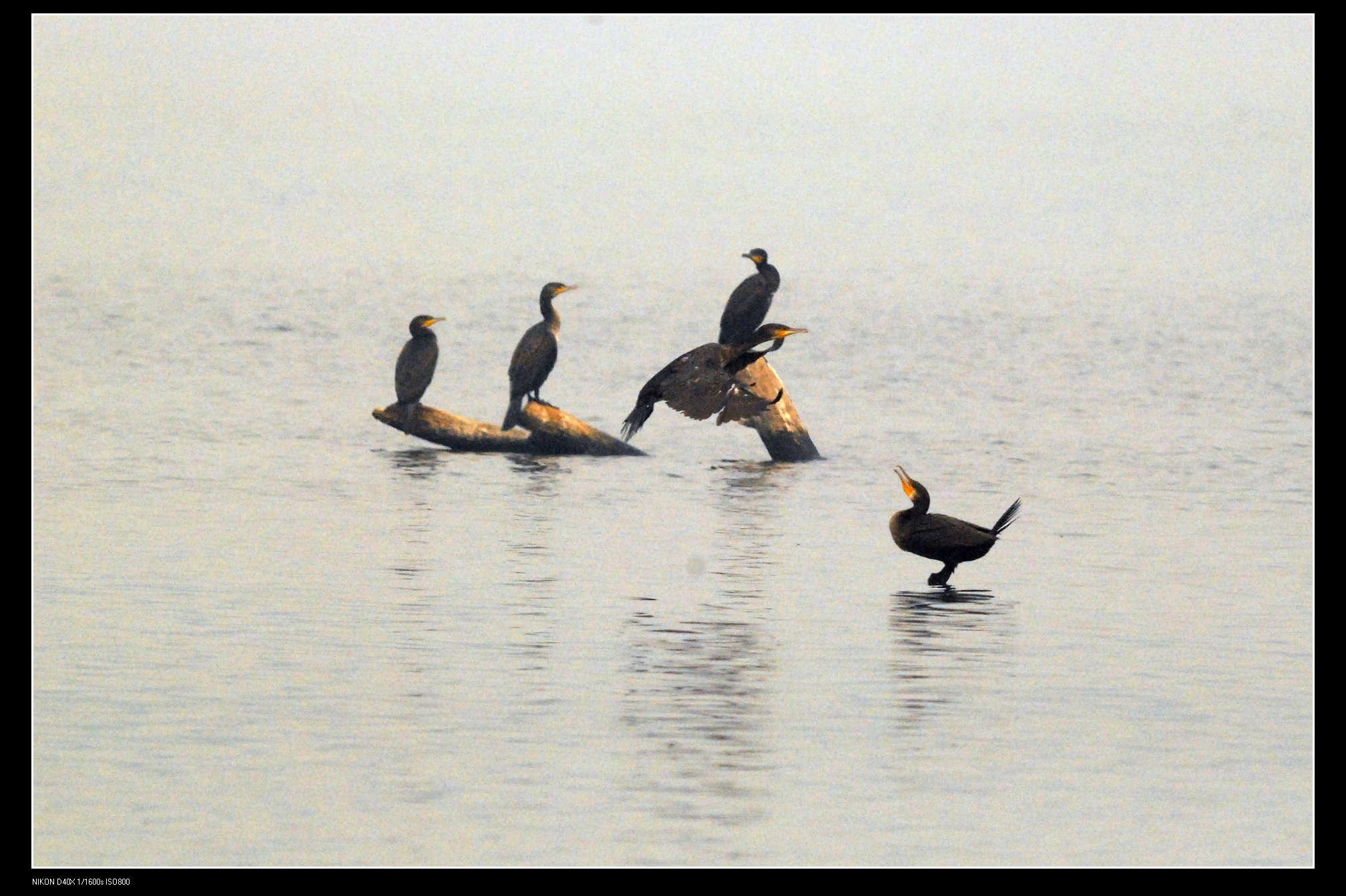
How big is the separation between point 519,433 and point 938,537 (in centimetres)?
711

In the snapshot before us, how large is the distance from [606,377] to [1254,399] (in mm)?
7477

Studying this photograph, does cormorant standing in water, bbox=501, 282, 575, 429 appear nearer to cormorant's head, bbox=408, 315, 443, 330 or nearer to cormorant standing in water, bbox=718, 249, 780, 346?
cormorant's head, bbox=408, 315, 443, 330

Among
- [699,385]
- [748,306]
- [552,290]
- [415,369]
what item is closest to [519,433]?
[415,369]

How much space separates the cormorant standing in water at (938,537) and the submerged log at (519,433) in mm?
6630

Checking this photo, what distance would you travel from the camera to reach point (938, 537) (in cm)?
1238

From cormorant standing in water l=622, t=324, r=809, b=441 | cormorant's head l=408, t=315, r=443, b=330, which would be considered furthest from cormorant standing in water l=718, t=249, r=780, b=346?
cormorant standing in water l=622, t=324, r=809, b=441

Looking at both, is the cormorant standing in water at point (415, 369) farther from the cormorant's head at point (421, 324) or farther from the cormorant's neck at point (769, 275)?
the cormorant's neck at point (769, 275)

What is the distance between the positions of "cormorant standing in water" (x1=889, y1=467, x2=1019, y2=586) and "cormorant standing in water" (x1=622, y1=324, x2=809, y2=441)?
1.45 m

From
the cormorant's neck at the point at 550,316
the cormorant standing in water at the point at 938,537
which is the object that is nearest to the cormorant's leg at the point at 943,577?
the cormorant standing in water at the point at 938,537

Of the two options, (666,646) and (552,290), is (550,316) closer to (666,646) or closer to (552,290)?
(552,290)

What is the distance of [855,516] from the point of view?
Answer: 1560 cm

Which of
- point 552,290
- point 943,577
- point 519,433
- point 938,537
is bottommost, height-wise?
point 943,577

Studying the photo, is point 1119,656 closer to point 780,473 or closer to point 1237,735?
point 1237,735

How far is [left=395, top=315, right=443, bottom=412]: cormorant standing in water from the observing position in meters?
19.0
